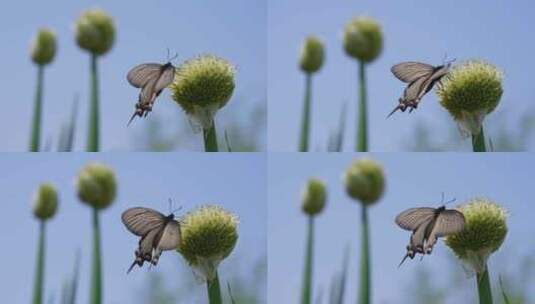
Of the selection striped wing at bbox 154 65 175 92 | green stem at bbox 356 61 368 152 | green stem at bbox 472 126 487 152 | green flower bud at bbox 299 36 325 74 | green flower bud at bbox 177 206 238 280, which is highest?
green flower bud at bbox 299 36 325 74

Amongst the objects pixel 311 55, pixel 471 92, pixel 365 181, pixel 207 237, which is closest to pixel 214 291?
pixel 207 237

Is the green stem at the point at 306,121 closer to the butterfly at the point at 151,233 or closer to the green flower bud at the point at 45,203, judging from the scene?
the butterfly at the point at 151,233

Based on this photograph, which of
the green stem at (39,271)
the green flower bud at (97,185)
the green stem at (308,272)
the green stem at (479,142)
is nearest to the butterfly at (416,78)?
the green stem at (479,142)

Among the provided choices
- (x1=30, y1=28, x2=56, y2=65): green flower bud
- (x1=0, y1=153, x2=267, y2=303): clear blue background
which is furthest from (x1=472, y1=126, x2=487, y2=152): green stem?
(x1=30, y1=28, x2=56, y2=65): green flower bud

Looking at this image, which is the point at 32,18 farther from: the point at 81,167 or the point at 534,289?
the point at 534,289

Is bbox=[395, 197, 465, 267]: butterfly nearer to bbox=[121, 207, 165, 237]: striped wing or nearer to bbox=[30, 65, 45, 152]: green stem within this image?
bbox=[121, 207, 165, 237]: striped wing

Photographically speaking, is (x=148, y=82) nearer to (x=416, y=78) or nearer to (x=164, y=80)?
(x=164, y=80)
